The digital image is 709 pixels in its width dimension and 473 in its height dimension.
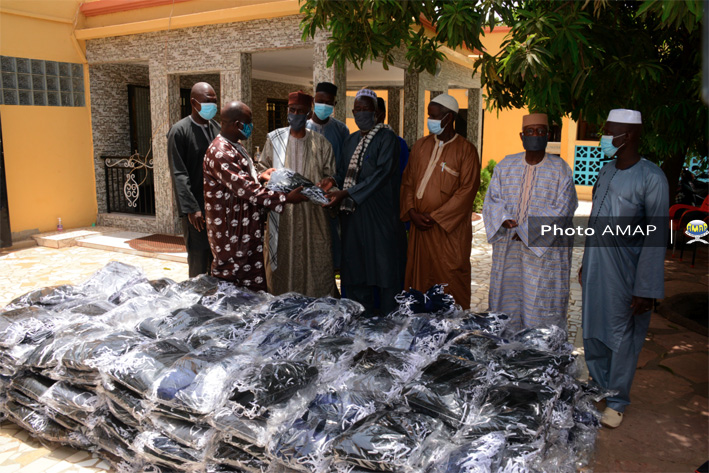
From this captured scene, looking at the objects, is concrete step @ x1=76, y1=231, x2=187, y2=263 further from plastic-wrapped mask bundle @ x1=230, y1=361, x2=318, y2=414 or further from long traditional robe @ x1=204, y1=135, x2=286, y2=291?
plastic-wrapped mask bundle @ x1=230, y1=361, x2=318, y2=414

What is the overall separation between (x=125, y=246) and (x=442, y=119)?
5462mm

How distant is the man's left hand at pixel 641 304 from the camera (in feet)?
10.5

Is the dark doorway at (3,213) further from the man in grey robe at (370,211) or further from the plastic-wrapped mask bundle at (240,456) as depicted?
the plastic-wrapped mask bundle at (240,456)

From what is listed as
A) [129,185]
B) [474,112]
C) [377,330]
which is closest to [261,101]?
[129,185]

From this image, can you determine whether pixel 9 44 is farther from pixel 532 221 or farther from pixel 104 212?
pixel 532 221

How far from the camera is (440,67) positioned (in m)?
9.02

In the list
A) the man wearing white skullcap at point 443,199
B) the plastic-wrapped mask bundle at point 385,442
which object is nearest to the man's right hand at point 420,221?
the man wearing white skullcap at point 443,199

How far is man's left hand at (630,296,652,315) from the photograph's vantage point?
3205 millimetres

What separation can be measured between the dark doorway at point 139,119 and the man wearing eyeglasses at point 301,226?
5.75m

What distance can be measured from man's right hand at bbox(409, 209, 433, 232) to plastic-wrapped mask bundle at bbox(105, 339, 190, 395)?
217 centimetres

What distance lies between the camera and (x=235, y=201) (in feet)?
13.6

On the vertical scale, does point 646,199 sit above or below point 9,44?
below

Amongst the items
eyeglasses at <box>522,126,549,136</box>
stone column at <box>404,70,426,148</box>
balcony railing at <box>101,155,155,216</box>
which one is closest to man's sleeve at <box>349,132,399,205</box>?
eyeglasses at <box>522,126,549,136</box>

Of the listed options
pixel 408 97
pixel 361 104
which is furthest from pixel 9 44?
pixel 361 104
